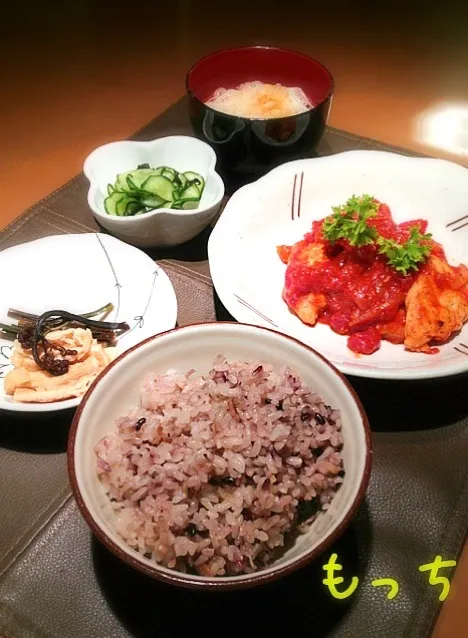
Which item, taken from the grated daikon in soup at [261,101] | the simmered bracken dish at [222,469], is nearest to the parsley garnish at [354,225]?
the grated daikon in soup at [261,101]

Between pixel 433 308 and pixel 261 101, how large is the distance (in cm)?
135

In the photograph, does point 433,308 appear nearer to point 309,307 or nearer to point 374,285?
point 374,285

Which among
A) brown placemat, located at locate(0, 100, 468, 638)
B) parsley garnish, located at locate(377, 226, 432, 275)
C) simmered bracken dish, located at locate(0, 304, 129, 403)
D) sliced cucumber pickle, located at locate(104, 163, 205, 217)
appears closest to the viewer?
brown placemat, located at locate(0, 100, 468, 638)

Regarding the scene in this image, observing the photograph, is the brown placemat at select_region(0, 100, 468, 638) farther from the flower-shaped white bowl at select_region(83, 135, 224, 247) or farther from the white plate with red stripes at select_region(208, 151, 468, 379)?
the flower-shaped white bowl at select_region(83, 135, 224, 247)

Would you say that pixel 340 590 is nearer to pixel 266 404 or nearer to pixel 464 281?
pixel 266 404

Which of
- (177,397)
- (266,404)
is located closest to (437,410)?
(266,404)

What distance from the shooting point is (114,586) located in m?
1.49

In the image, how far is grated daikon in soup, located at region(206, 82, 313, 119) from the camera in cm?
270

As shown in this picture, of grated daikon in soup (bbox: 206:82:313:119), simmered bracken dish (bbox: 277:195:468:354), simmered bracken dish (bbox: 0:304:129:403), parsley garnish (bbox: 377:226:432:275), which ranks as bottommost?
simmered bracken dish (bbox: 0:304:129:403)

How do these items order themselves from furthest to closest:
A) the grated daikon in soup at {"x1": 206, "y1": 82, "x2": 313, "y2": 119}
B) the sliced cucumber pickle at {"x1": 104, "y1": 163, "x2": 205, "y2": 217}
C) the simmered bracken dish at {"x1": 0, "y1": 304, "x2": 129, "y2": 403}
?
the grated daikon in soup at {"x1": 206, "y1": 82, "x2": 313, "y2": 119} < the sliced cucumber pickle at {"x1": 104, "y1": 163, "x2": 205, "y2": 217} < the simmered bracken dish at {"x1": 0, "y1": 304, "x2": 129, "y2": 403}

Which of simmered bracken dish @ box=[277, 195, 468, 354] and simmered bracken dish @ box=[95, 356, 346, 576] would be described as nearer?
simmered bracken dish @ box=[95, 356, 346, 576]

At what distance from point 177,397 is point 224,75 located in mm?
2032

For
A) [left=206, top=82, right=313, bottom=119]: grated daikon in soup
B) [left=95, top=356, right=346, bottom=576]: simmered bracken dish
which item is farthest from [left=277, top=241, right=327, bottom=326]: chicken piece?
[left=206, top=82, right=313, bottom=119]: grated daikon in soup

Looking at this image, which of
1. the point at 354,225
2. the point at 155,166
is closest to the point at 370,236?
the point at 354,225
